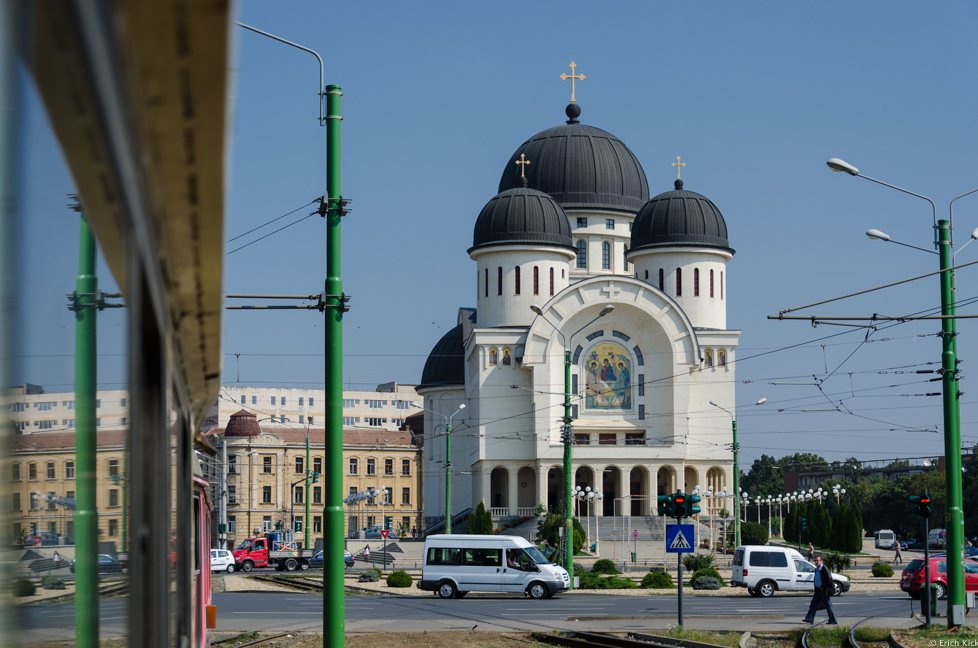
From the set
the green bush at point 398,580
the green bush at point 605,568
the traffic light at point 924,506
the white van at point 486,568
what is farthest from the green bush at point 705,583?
the traffic light at point 924,506

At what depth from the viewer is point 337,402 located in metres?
10.3

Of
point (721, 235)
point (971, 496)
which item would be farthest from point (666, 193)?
point (971, 496)

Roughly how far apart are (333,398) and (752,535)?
187ft

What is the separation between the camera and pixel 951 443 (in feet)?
60.3

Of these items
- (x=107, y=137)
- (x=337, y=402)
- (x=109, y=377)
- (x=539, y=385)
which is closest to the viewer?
(x=107, y=137)

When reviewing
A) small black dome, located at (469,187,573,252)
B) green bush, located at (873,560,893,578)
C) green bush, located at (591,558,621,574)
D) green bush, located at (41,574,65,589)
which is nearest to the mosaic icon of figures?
small black dome, located at (469,187,573,252)

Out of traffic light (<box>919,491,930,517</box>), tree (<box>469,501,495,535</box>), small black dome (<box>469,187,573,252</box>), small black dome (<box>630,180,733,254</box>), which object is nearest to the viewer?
traffic light (<box>919,491,930,517</box>)

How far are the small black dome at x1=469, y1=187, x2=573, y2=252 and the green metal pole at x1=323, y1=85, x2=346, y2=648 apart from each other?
57715 mm

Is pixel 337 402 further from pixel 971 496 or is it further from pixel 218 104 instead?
pixel 971 496

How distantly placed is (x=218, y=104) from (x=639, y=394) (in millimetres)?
66457

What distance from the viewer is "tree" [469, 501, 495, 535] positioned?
2398 inches

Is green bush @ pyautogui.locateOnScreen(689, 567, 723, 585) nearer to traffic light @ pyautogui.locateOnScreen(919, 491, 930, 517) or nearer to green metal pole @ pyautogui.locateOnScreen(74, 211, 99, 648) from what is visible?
traffic light @ pyautogui.locateOnScreen(919, 491, 930, 517)

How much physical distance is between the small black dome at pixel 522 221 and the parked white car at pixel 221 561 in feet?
93.1

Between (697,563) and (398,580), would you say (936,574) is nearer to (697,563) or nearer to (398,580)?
(398,580)
